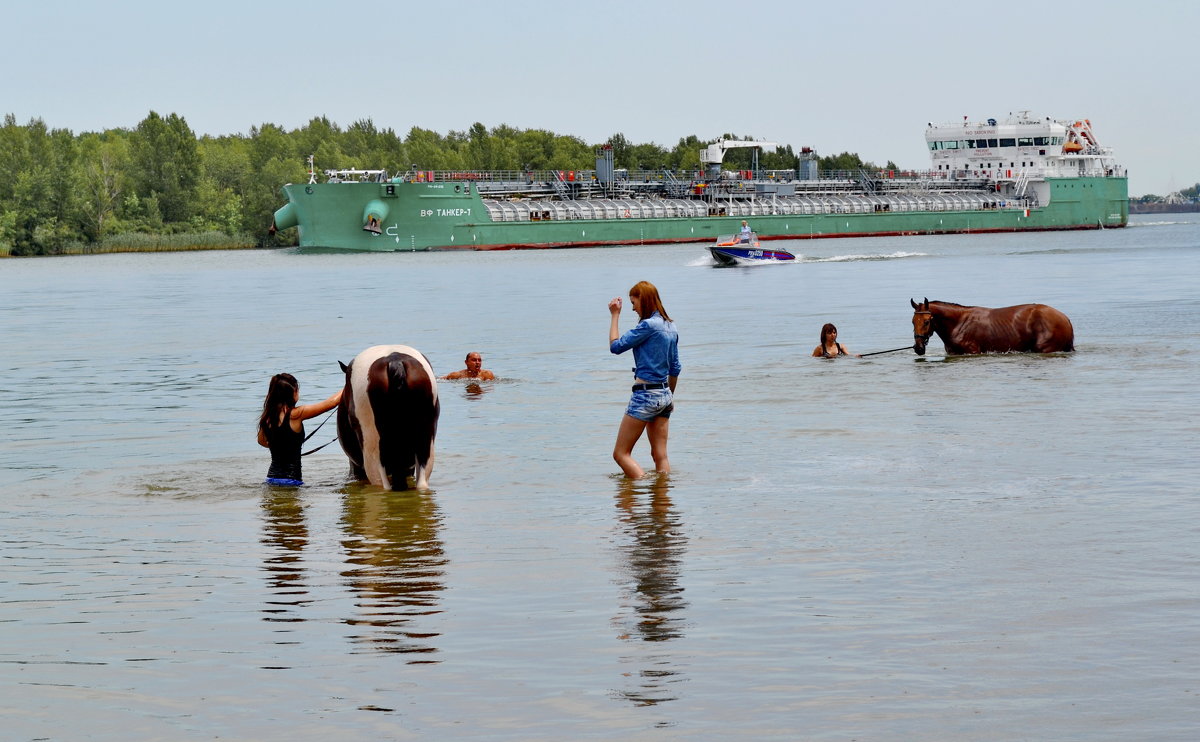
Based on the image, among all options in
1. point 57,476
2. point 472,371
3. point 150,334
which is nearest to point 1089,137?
point 150,334

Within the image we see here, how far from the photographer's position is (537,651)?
8.02 m

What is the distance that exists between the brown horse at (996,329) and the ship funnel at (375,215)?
91093 mm

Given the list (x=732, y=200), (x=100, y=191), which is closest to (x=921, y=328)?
(x=732, y=200)

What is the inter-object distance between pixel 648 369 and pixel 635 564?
11.2 ft

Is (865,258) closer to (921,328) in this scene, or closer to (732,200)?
(732,200)

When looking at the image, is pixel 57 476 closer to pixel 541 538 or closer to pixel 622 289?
pixel 541 538

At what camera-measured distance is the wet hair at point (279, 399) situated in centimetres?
1333

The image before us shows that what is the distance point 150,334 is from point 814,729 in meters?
36.0

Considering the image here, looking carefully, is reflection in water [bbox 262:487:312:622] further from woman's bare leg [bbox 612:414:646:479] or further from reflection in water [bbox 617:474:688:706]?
woman's bare leg [bbox 612:414:646:479]

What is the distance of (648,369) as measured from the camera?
13.4 metres

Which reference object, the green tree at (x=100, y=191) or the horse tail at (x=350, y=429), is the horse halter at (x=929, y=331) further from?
the green tree at (x=100, y=191)

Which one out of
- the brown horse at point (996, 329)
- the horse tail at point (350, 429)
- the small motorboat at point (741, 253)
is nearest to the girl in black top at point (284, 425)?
the horse tail at point (350, 429)

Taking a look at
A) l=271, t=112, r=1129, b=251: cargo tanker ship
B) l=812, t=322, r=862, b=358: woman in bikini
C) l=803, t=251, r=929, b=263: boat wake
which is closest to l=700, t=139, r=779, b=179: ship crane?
l=271, t=112, r=1129, b=251: cargo tanker ship

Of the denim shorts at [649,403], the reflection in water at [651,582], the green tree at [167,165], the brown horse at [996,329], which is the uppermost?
the green tree at [167,165]
